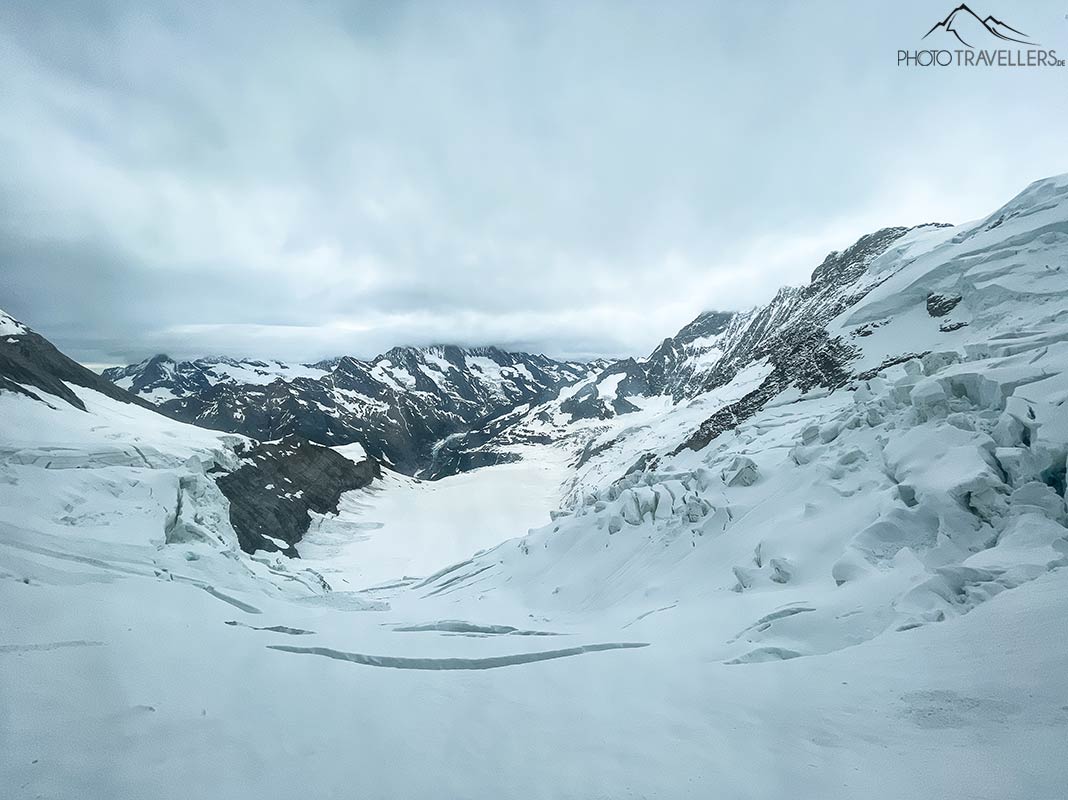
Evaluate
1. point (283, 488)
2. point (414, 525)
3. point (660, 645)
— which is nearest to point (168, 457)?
point (283, 488)

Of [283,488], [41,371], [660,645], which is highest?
[41,371]

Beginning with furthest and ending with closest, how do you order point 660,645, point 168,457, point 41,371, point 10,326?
1. point 10,326
2. point 41,371
3. point 168,457
4. point 660,645

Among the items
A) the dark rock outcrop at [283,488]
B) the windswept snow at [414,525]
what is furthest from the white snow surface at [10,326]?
the windswept snow at [414,525]

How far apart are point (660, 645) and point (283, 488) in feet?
149

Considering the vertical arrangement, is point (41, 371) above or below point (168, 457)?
above

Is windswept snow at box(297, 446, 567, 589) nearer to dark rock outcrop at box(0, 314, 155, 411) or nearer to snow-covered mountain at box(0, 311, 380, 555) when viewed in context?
snow-covered mountain at box(0, 311, 380, 555)

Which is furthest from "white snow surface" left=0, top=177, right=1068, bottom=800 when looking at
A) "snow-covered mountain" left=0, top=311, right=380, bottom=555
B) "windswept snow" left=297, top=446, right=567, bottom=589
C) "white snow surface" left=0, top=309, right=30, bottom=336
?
"white snow surface" left=0, top=309, right=30, bottom=336

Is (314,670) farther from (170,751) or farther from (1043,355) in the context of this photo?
(1043,355)

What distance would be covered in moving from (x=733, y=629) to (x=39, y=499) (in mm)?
15337

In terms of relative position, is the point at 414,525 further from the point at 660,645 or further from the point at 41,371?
the point at 660,645

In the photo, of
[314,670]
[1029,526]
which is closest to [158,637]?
[314,670]

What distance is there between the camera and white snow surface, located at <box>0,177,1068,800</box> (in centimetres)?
374

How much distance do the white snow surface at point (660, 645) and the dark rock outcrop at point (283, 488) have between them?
24295 millimetres

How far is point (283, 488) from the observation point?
1770 inches
